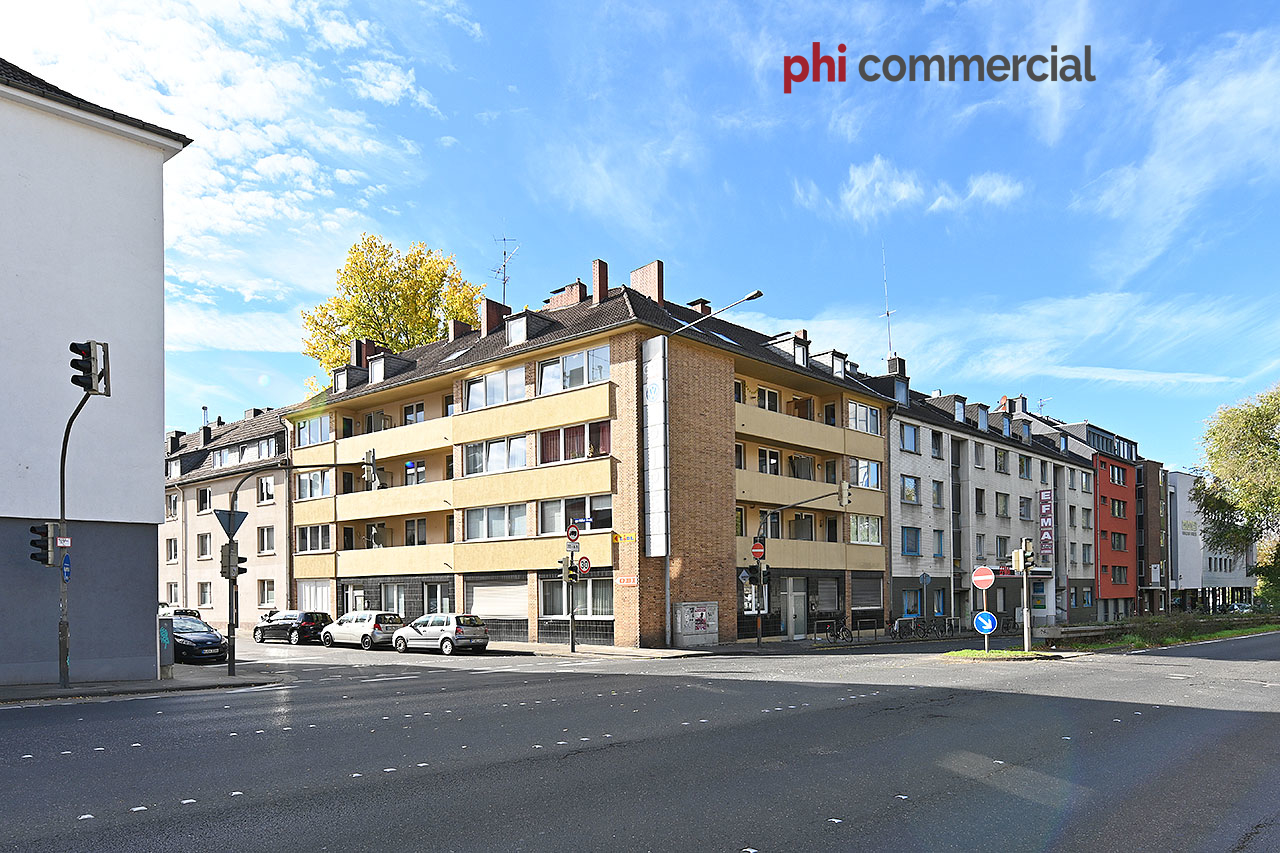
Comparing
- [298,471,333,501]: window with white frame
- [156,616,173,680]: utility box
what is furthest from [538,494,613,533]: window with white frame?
[156,616,173,680]: utility box

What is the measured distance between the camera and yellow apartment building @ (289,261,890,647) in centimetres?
3497

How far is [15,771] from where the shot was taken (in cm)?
995

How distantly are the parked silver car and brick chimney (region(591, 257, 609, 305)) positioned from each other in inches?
548

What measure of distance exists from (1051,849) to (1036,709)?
324 inches

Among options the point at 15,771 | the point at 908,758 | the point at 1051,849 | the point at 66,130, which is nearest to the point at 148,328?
the point at 66,130

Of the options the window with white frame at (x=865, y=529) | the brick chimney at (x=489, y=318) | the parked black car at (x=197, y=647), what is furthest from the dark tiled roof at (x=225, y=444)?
the window with white frame at (x=865, y=529)

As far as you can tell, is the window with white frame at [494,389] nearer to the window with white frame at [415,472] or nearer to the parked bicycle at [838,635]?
the window with white frame at [415,472]

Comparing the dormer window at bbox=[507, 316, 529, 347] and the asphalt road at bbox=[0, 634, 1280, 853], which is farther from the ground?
the dormer window at bbox=[507, 316, 529, 347]

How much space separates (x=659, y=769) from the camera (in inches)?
380

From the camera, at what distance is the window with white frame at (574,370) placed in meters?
36.6

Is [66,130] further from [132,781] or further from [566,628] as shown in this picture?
[566,628]

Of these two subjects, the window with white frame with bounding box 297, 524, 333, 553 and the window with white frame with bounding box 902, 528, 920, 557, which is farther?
the window with white frame with bounding box 902, 528, 920, 557

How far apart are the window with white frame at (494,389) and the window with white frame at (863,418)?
1611 centimetres

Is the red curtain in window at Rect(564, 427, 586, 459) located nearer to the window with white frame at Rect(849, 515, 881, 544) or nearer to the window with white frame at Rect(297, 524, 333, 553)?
the window with white frame at Rect(849, 515, 881, 544)
